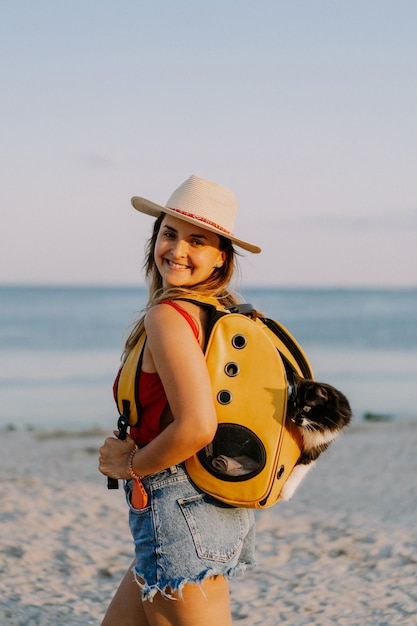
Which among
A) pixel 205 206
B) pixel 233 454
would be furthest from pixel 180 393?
pixel 205 206

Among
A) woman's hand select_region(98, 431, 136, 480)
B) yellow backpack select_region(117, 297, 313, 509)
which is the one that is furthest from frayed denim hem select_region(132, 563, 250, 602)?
woman's hand select_region(98, 431, 136, 480)

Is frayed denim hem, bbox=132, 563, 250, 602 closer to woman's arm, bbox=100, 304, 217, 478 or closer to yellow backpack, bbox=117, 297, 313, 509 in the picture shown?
yellow backpack, bbox=117, 297, 313, 509

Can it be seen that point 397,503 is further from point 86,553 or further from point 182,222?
point 182,222

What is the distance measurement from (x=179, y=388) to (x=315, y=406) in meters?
0.47

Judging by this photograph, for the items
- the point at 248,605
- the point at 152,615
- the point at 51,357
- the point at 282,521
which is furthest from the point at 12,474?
the point at 51,357

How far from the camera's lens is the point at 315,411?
2.59 meters

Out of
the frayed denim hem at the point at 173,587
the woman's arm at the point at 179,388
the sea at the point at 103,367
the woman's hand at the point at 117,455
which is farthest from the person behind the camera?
the sea at the point at 103,367

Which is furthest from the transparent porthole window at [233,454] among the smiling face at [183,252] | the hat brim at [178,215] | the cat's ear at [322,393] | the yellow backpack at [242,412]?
the hat brim at [178,215]

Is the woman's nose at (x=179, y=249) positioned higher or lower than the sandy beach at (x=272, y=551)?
higher

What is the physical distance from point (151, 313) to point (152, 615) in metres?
0.99

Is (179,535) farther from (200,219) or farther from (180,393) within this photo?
(200,219)

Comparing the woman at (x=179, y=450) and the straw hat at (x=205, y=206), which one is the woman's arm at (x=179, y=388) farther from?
the straw hat at (x=205, y=206)

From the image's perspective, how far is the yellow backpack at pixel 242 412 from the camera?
253 cm

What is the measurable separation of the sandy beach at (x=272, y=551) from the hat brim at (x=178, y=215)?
287 cm
